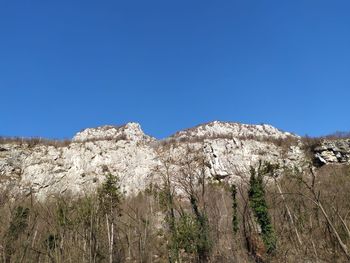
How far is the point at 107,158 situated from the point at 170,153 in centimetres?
1075

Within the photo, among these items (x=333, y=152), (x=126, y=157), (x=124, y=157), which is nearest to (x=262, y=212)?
(x=126, y=157)

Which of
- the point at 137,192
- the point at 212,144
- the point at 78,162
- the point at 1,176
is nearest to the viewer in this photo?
the point at 1,176

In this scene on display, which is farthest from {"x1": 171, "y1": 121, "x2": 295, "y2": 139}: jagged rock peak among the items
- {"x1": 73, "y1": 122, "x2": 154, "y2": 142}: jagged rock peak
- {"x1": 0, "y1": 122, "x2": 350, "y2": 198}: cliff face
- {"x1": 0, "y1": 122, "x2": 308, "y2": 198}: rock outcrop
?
{"x1": 0, "y1": 122, "x2": 350, "y2": 198}: cliff face

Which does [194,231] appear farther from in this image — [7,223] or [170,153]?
[170,153]

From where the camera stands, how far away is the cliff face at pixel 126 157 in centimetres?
5350

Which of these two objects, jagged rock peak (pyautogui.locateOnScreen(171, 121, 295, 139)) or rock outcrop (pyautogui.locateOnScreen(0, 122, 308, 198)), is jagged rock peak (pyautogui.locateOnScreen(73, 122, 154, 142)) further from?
jagged rock peak (pyautogui.locateOnScreen(171, 121, 295, 139))

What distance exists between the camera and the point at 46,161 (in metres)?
55.9

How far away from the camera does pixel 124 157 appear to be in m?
58.3

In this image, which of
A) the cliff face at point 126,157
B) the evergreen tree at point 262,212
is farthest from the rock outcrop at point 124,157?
the evergreen tree at point 262,212

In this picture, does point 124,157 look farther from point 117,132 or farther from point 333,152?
point 333,152

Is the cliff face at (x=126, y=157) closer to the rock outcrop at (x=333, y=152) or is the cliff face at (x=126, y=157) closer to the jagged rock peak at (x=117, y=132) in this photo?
the rock outcrop at (x=333, y=152)

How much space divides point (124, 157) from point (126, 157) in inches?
12.5

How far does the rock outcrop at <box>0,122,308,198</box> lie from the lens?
53.5 metres

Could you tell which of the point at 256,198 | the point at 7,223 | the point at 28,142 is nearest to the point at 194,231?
the point at 256,198
